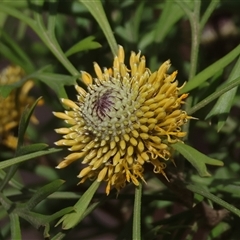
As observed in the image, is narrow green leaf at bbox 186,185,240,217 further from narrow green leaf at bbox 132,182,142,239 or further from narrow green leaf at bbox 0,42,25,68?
narrow green leaf at bbox 0,42,25,68

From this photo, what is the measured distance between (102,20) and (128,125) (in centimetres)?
11

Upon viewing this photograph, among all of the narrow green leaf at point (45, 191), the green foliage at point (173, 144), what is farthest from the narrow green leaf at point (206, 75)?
the narrow green leaf at point (45, 191)

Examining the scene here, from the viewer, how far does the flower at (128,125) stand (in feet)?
1.20

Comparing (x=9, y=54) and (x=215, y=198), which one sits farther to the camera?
(x=9, y=54)

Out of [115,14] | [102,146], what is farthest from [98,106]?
[115,14]

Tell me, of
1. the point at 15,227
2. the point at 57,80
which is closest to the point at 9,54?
the point at 57,80

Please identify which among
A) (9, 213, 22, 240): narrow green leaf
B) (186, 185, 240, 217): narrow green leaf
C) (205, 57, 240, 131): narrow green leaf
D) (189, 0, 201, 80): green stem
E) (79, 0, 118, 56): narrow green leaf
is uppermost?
(79, 0, 118, 56): narrow green leaf

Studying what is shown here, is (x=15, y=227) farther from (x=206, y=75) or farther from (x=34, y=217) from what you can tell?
(x=206, y=75)

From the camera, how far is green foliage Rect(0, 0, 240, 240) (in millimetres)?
377

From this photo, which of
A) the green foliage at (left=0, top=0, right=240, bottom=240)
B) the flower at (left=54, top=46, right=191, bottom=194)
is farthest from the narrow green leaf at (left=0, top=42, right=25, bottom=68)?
the flower at (left=54, top=46, right=191, bottom=194)

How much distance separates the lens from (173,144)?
1.22 ft

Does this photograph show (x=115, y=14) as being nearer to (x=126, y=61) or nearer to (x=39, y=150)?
(x=126, y=61)

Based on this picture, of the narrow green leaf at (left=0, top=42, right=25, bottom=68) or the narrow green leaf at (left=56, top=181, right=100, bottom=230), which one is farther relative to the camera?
Answer: the narrow green leaf at (left=0, top=42, right=25, bottom=68)

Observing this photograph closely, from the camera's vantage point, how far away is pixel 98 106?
1.18 ft
